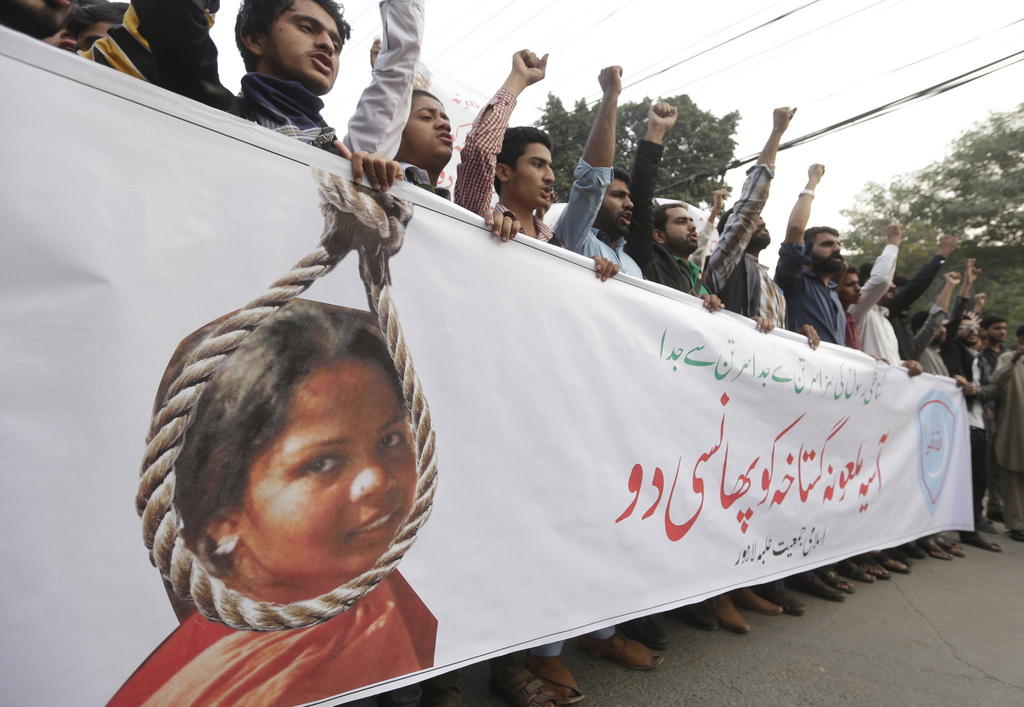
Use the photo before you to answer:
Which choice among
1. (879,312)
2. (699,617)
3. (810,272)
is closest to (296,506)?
(699,617)

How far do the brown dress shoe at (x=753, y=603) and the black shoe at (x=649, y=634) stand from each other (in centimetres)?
62

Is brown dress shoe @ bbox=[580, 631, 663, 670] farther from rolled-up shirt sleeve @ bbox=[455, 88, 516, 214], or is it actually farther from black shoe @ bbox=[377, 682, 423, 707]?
rolled-up shirt sleeve @ bbox=[455, 88, 516, 214]

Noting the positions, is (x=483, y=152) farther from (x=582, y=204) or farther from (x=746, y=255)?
(x=746, y=255)

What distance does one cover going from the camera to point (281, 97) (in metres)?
1.53

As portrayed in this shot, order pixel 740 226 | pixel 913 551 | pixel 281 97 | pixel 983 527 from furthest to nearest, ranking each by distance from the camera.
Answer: pixel 983 527 → pixel 913 551 → pixel 740 226 → pixel 281 97

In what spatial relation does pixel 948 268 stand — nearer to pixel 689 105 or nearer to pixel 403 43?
pixel 689 105

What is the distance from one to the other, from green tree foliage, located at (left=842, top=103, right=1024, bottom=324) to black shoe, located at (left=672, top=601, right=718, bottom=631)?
16191 mm

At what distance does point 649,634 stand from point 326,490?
149cm

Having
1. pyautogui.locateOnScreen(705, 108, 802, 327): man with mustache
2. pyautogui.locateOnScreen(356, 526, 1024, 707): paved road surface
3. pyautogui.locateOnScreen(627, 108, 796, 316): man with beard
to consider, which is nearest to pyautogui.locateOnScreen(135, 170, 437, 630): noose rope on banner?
pyautogui.locateOnScreen(356, 526, 1024, 707): paved road surface

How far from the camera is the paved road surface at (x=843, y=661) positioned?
192cm

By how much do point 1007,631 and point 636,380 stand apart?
219 centimetres

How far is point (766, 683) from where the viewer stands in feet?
6.56

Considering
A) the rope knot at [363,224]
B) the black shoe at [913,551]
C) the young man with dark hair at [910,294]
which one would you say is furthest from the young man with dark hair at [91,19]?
the black shoe at [913,551]

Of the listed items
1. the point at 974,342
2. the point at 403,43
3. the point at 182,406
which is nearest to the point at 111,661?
the point at 182,406
